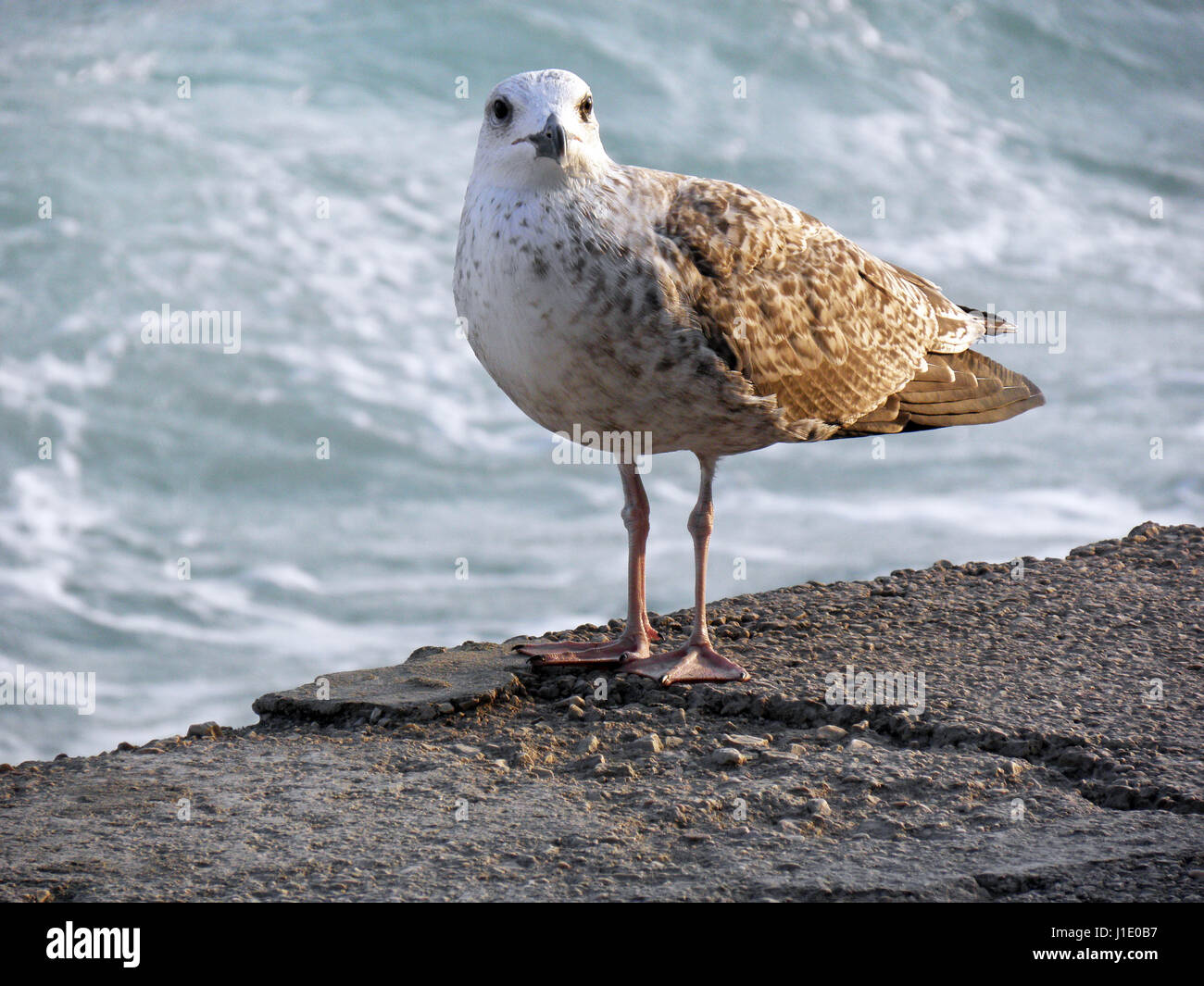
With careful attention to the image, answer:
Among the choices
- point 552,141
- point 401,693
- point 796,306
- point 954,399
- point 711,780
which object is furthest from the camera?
point 954,399

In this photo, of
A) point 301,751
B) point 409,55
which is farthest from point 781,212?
point 409,55

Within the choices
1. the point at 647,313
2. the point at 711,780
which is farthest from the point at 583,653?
the point at 647,313

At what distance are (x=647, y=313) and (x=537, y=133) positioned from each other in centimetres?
59

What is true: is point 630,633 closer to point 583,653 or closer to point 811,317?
point 583,653

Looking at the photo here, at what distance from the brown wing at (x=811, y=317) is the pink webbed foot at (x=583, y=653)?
2.98ft

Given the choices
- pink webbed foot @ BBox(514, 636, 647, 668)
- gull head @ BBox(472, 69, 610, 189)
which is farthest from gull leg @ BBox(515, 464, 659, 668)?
gull head @ BBox(472, 69, 610, 189)

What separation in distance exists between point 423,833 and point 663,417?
1.42m

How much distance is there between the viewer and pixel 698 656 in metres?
4.28

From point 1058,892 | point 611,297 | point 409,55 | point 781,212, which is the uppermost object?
point 409,55

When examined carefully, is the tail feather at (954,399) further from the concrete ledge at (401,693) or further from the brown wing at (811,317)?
the concrete ledge at (401,693)

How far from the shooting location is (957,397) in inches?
194

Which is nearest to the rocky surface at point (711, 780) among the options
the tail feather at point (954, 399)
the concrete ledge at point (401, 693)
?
the concrete ledge at point (401, 693)

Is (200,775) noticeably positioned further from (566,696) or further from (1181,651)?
(1181,651)

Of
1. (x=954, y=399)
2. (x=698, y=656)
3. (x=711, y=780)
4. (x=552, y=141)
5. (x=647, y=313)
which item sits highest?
(x=552, y=141)
